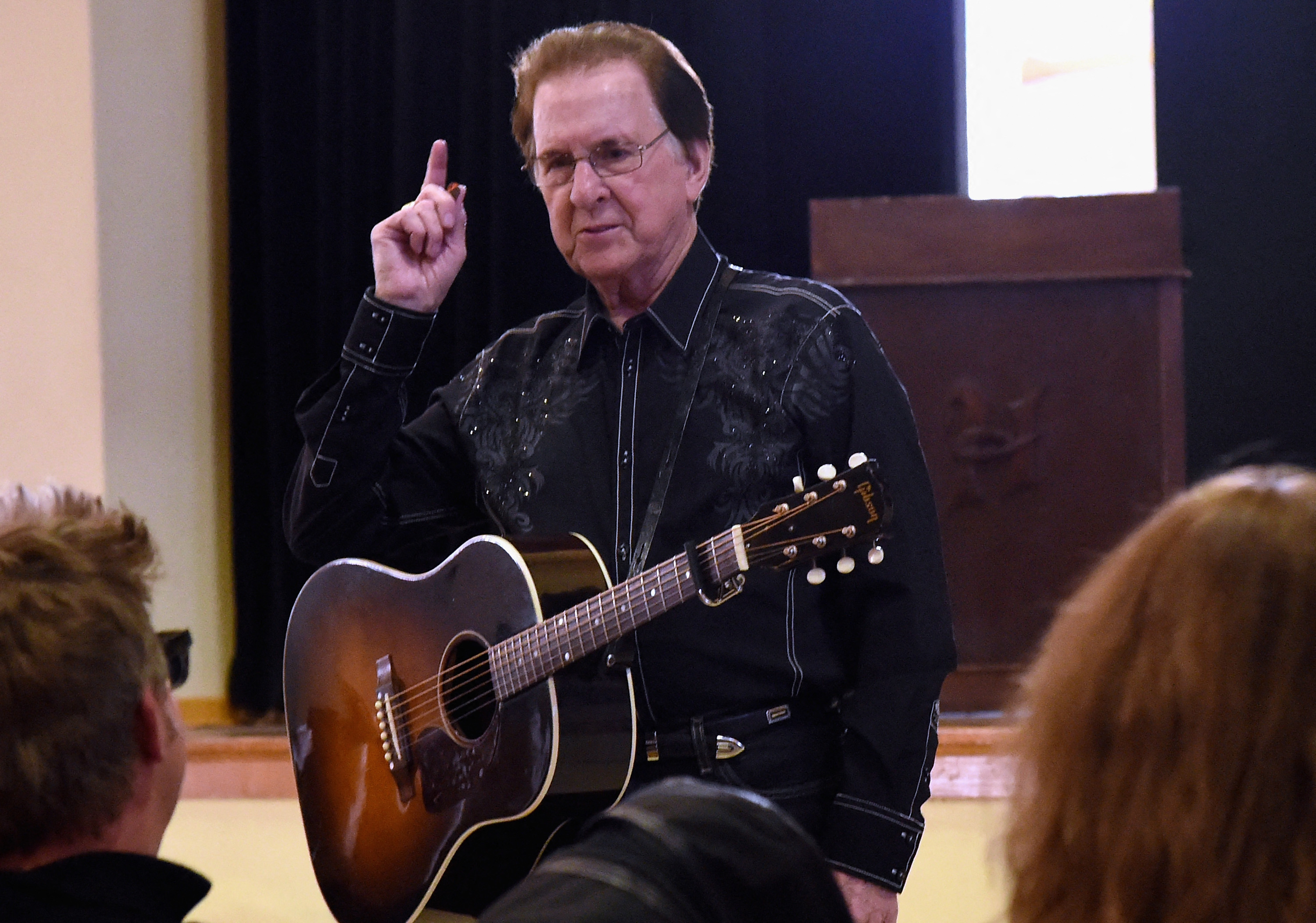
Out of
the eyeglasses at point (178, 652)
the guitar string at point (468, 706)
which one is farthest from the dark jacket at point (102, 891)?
the guitar string at point (468, 706)

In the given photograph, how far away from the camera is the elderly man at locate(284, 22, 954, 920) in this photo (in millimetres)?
1495

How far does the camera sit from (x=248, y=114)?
3748 mm

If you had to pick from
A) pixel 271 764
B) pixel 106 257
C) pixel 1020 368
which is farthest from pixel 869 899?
pixel 106 257

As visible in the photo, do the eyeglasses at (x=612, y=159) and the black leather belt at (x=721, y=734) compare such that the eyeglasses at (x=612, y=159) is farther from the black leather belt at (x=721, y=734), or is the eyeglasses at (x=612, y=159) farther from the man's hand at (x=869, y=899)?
the man's hand at (x=869, y=899)

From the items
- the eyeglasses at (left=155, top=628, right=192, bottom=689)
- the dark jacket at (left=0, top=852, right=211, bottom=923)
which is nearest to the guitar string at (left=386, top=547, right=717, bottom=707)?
the eyeglasses at (left=155, top=628, right=192, bottom=689)

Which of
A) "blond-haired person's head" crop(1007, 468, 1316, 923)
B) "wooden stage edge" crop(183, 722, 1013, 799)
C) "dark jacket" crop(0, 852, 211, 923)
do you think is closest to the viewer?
"blond-haired person's head" crop(1007, 468, 1316, 923)

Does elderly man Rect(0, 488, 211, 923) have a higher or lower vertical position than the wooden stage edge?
higher

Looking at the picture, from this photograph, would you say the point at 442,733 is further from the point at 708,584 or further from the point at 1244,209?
the point at 1244,209

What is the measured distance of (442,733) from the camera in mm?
1711

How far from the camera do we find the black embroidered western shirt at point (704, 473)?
1.48 metres

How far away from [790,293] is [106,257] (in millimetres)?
2424

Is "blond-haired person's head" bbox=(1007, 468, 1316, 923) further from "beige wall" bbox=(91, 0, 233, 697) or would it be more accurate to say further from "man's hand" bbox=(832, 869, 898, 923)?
"beige wall" bbox=(91, 0, 233, 697)

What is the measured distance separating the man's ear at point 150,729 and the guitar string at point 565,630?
→ 57cm

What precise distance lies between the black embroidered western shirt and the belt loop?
14 millimetres
